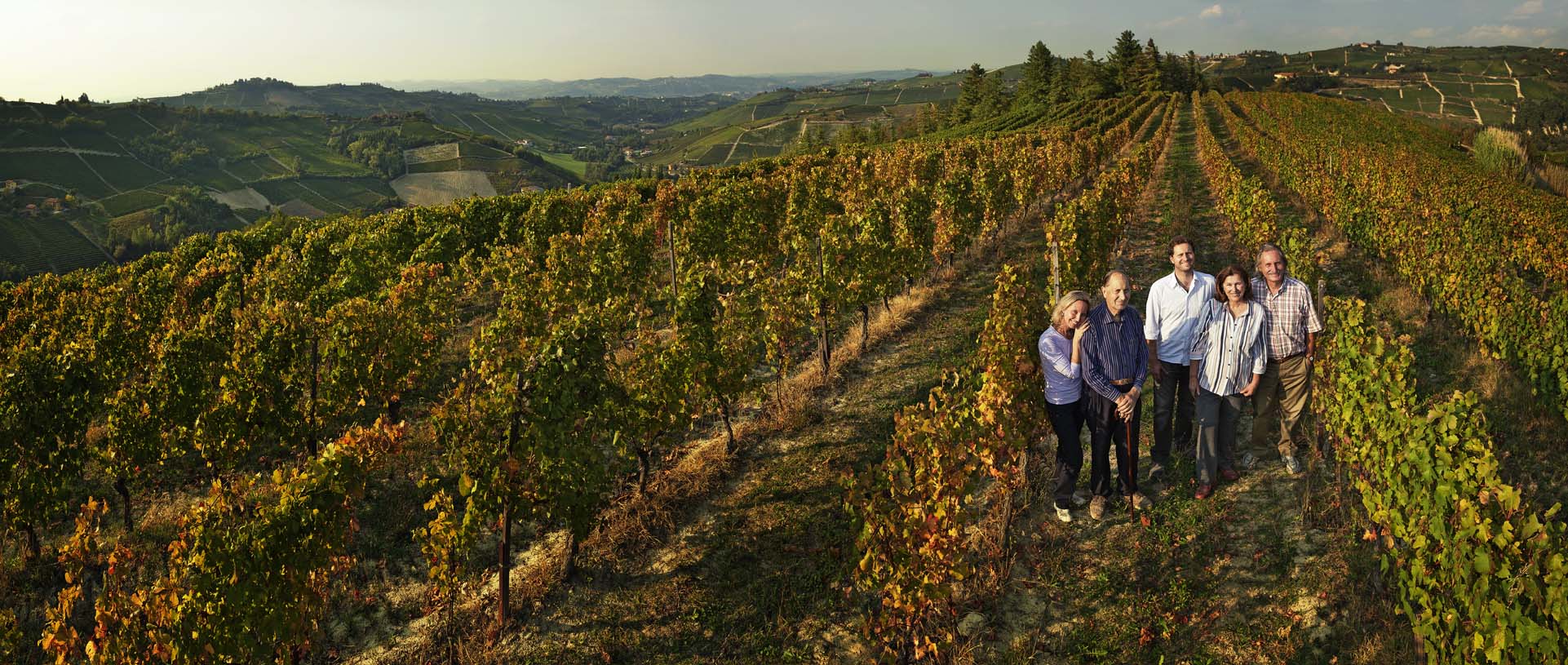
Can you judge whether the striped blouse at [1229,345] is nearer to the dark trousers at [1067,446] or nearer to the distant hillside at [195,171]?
the dark trousers at [1067,446]

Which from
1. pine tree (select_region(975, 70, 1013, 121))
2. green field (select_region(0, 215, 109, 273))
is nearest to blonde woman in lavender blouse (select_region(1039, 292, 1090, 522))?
pine tree (select_region(975, 70, 1013, 121))

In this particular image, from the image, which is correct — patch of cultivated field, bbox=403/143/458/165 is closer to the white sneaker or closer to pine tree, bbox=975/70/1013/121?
pine tree, bbox=975/70/1013/121

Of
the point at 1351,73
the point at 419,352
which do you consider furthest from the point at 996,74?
the point at 1351,73

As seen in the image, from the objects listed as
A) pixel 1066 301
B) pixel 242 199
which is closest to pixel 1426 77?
pixel 1066 301

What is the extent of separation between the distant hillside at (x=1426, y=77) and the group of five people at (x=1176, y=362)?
352 ft

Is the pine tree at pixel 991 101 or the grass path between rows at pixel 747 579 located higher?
the pine tree at pixel 991 101

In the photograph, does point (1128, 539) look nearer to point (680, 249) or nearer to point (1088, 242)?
point (1088, 242)

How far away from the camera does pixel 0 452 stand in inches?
288

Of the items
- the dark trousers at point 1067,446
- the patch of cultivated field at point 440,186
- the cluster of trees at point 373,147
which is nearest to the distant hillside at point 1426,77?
the dark trousers at point 1067,446

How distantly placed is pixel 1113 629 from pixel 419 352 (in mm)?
10169

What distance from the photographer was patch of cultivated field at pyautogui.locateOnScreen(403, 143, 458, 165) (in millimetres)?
143875

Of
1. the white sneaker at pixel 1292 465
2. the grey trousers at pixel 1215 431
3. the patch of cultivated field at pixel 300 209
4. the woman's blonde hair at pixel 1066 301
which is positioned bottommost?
the white sneaker at pixel 1292 465

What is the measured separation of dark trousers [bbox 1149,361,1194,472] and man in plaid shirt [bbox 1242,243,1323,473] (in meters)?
0.65

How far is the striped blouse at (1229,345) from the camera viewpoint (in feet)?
20.8
